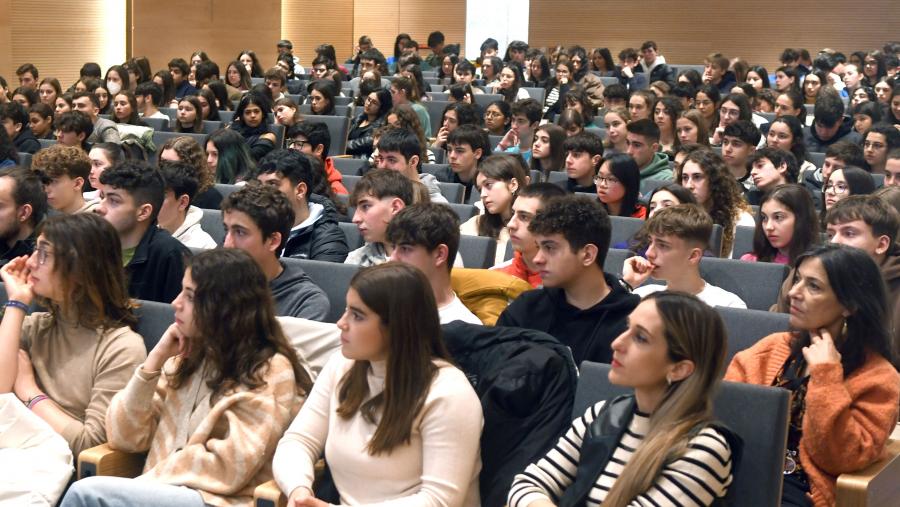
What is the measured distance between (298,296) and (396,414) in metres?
1.10

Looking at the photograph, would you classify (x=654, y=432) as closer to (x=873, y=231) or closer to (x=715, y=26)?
(x=873, y=231)

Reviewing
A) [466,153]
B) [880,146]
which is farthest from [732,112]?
[466,153]

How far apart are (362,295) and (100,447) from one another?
92 cm

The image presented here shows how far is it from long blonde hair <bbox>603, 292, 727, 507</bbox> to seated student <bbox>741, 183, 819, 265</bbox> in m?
2.12

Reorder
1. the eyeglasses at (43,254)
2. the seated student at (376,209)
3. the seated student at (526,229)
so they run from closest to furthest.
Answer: the eyeglasses at (43,254) → the seated student at (526,229) → the seated student at (376,209)

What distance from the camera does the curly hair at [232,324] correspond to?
3018mm

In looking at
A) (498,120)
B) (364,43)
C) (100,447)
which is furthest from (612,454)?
(364,43)

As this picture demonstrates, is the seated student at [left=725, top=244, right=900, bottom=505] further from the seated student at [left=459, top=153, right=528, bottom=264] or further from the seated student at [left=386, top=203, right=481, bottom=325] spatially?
the seated student at [left=459, top=153, right=528, bottom=264]

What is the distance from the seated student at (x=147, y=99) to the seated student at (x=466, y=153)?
4.00 meters

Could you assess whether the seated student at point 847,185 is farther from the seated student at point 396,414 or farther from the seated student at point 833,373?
the seated student at point 396,414

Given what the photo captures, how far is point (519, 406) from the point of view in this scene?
2793mm

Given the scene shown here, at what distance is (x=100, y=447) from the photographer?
124 inches

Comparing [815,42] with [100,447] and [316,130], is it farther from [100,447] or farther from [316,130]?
[100,447]

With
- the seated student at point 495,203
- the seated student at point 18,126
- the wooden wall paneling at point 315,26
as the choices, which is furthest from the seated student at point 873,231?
the wooden wall paneling at point 315,26
